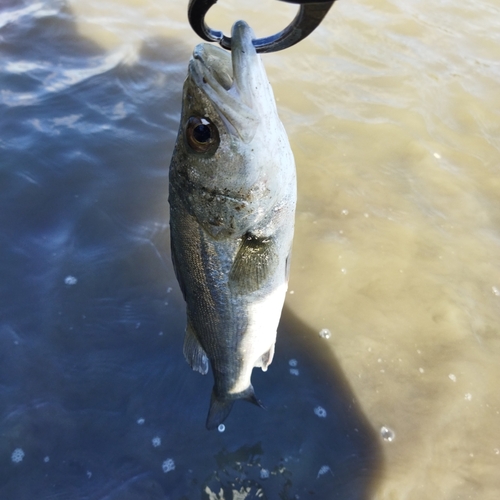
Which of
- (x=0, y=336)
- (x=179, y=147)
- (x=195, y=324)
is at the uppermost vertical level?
(x=179, y=147)

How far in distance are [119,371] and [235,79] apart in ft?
8.35

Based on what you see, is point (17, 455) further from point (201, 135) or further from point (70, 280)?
point (201, 135)

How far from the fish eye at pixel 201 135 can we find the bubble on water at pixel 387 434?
2.34m

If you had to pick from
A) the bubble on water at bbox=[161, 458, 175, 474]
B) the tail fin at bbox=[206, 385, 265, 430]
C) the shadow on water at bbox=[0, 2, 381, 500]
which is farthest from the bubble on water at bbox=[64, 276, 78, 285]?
the tail fin at bbox=[206, 385, 265, 430]

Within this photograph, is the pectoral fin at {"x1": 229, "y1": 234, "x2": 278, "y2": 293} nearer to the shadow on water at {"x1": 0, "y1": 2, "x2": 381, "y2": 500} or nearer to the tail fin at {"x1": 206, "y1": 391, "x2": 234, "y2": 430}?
the tail fin at {"x1": 206, "y1": 391, "x2": 234, "y2": 430}

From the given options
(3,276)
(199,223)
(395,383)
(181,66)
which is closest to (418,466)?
(395,383)

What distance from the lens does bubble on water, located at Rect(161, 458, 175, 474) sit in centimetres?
305

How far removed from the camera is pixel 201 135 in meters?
1.77

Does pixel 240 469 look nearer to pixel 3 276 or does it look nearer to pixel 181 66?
pixel 3 276

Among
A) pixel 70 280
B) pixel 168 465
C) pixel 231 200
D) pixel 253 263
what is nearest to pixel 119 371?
pixel 168 465

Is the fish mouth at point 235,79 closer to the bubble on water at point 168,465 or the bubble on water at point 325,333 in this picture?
the bubble on water at point 325,333

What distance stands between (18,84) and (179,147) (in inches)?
198

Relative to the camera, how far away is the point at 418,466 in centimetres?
295

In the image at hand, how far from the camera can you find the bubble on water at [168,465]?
3052mm
